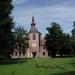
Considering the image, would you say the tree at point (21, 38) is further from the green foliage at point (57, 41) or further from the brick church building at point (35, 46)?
the brick church building at point (35, 46)

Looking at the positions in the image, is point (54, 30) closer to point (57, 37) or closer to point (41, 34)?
Result: point (57, 37)

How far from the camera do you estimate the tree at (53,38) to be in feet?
432

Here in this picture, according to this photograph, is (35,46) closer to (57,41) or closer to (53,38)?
(53,38)

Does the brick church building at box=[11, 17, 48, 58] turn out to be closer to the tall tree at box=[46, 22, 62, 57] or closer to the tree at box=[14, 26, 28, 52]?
the tall tree at box=[46, 22, 62, 57]

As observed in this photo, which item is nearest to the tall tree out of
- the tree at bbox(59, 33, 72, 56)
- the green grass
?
the tree at bbox(59, 33, 72, 56)

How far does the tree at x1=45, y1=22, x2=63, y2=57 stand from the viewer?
5189 inches

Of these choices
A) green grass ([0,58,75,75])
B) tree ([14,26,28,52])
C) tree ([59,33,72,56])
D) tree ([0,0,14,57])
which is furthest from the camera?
tree ([59,33,72,56])

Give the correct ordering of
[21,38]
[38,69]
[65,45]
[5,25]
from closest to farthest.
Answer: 1. [38,69]
2. [5,25]
3. [21,38]
4. [65,45]

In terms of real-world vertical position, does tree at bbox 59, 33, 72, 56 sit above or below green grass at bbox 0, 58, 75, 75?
above

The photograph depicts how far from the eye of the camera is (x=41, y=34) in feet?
501

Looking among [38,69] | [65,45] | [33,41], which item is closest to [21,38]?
[65,45]

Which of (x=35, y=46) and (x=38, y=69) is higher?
(x=35, y=46)

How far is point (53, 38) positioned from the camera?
136m

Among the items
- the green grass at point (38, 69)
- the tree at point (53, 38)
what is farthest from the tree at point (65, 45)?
the green grass at point (38, 69)
